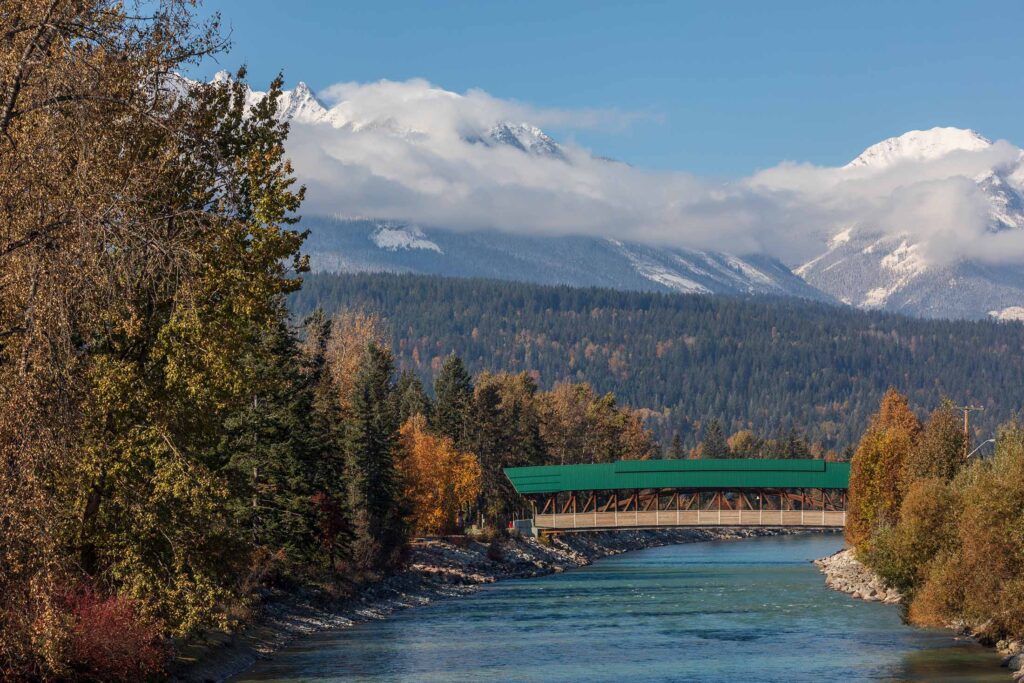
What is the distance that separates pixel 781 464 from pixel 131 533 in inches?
4077

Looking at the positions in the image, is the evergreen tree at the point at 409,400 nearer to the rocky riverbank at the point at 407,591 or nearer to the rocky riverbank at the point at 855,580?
the rocky riverbank at the point at 407,591

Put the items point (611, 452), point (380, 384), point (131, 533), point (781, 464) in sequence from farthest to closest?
point (611, 452) → point (781, 464) → point (380, 384) → point (131, 533)

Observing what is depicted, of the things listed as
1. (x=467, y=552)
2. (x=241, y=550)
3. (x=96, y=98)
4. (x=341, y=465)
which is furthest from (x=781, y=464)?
(x=96, y=98)

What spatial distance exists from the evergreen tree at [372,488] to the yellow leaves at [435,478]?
7413 mm

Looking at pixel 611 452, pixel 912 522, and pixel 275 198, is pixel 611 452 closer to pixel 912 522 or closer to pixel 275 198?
pixel 912 522

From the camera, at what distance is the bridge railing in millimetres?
119125

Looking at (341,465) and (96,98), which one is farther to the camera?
(341,465)

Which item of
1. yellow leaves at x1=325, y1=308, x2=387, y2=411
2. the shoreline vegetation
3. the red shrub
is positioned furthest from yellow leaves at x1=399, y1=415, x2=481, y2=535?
the red shrub

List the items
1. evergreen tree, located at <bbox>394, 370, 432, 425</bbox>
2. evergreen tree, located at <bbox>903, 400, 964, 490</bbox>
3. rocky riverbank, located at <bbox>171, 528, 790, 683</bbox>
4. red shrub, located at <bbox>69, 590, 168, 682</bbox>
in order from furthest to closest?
evergreen tree, located at <bbox>394, 370, 432, 425</bbox>
evergreen tree, located at <bbox>903, 400, 964, 490</bbox>
rocky riverbank, located at <bbox>171, 528, 790, 683</bbox>
red shrub, located at <bbox>69, 590, 168, 682</bbox>

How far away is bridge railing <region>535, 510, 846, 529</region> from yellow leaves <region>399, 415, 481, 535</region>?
10.0 m

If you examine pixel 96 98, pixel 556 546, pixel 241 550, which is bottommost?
pixel 556 546

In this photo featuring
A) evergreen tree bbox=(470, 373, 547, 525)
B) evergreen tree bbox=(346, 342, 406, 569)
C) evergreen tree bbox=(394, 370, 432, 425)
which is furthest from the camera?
evergreen tree bbox=(394, 370, 432, 425)

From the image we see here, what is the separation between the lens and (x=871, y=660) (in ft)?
171

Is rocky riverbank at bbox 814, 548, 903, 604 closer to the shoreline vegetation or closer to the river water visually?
the river water
